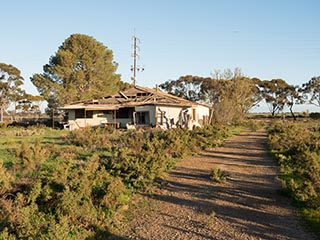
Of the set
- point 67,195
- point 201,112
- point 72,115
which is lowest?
point 67,195

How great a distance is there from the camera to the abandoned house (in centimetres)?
2678

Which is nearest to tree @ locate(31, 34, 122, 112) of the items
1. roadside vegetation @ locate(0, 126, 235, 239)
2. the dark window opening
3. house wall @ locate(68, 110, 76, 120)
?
house wall @ locate(68, 110, 76, 120)

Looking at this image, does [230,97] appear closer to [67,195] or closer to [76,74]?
[76,74]

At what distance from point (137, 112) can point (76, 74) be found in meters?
13.4

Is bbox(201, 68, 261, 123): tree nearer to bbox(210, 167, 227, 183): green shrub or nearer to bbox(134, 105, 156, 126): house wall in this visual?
bbox(134, 105, 156, 126): house wall

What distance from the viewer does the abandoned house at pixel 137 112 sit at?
26781 millimetres

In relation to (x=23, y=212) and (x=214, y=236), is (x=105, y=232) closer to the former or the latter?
(x=23, y=212)

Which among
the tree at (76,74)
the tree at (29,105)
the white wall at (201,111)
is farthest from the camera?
the tree at (29,105)

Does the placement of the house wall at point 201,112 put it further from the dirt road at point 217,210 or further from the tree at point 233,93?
the dirt road at point 217,210

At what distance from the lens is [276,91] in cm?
6281

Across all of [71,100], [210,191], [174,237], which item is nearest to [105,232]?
[174,237]

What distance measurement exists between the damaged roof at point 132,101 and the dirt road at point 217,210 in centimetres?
1748

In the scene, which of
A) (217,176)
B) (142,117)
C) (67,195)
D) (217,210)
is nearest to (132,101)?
(142,117)

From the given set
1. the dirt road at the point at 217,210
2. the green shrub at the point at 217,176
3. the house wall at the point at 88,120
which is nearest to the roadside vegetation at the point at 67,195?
the dirt road at the point at 217,210
